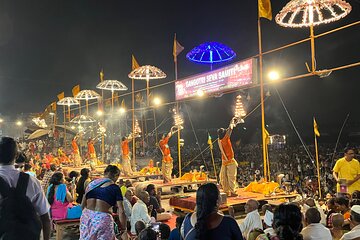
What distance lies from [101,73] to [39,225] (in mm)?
20093

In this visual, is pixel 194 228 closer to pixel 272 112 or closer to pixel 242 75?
pixel 242 75

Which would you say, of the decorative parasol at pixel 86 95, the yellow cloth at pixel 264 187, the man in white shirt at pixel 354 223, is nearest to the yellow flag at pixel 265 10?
the yellow cloth at pixel 264 187

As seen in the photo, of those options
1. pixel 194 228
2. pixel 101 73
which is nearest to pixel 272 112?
pixel 101 73

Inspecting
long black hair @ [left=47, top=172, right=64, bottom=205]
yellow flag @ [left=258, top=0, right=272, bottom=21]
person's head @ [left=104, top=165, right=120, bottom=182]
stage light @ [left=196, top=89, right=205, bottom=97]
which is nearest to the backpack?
person's head @ [left=104, top=165, right=120, bottom=182]

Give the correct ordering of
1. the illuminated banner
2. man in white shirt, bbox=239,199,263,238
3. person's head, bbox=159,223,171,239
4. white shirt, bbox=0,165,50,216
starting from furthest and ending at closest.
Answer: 1. the illuminated banner
2. man in white shirt, bbox=239,199,263,238
3. person's head, bbox=159,223,171,239
4. white shirt, bbox=0,165,50,216

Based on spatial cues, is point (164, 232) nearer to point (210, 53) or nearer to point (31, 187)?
point (31, 187)

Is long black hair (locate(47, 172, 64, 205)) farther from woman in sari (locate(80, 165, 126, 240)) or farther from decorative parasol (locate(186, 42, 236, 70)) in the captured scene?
decorative parasol (locate(186, 42, 236, 70))

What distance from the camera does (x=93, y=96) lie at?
21.7 meters

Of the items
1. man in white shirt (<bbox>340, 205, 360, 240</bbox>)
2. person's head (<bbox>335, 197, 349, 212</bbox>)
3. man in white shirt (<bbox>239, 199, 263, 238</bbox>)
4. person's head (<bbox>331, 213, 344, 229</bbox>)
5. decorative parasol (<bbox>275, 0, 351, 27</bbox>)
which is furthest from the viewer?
decorative parasol (<bbox>275, 0, 351, 27</bbox>)

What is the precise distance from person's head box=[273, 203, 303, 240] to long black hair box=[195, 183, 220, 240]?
0.65m

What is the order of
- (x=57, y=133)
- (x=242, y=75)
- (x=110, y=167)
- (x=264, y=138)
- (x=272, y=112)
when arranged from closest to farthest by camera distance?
(x=110, y=167) < (x=264, y=138) < (x=242, y=75) < (x=272, y=112) < (x=57, y=133)

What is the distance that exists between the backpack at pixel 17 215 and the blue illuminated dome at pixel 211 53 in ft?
38.2

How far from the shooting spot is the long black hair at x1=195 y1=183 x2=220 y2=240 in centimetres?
272

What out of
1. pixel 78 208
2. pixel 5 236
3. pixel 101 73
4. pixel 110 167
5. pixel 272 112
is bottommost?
pixel 78 208
